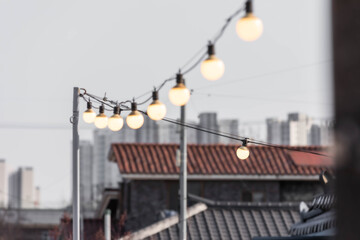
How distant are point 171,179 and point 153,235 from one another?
492 inches

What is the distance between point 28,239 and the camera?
3959 inches

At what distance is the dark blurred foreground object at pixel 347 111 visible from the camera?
21.6ft

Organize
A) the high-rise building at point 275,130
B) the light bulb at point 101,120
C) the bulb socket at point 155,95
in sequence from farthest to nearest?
the high-rise building at point 275,130 < the light bulb at point 101,120 < the bulb socket at point 155,95

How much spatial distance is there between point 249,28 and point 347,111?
165 inches

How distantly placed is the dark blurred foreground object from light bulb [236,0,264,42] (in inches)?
152

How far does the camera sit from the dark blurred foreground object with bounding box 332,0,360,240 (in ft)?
21.6

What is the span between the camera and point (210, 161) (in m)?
47.9

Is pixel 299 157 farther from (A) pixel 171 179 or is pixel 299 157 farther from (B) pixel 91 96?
(B) pixel 91 96

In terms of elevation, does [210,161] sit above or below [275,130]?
below

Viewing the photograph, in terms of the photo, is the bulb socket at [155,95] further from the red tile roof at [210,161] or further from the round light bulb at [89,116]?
the red tile roof at [210,161]

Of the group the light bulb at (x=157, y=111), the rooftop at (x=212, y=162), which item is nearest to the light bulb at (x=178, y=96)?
the light bulb at (x=157, y=111)

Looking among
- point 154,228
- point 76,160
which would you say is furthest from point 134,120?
point 154,228

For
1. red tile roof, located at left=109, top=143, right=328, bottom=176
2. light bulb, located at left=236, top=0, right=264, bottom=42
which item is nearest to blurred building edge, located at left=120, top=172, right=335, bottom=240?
red tile roof, located at left=109, top=143, right=328, bottom=176

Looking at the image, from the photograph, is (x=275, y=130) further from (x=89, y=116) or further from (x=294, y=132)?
(x=89, y=116)
